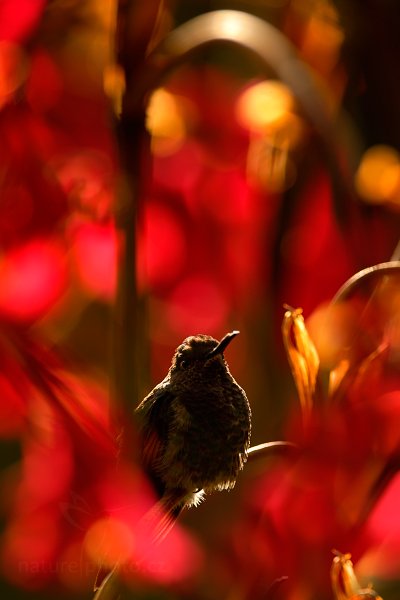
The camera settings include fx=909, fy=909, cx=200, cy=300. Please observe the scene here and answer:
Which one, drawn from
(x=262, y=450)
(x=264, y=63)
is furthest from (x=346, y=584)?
(x=264, y=63)

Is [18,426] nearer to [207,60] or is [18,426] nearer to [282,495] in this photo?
[282,495]

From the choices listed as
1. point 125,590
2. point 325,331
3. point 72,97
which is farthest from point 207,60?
point 125,590

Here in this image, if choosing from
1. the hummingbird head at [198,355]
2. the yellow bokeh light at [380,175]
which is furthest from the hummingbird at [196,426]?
the yellow bokeh light at [380,175]

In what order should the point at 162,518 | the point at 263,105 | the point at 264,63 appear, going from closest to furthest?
1. the point at 162,518
2. the point at 264,63
3. the point at 263,105

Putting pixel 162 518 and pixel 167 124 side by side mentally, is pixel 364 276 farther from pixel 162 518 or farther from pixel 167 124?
pixel 167 124

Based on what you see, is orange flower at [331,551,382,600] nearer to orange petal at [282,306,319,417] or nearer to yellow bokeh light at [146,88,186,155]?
orange petal at [282,306,319,417]

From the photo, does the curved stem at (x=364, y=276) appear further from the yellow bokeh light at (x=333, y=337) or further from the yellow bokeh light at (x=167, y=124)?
the yellow bokeh light at (x=167, y=124)

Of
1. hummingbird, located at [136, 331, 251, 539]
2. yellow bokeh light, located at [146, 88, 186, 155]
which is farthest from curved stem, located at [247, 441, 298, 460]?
yellow bokeh light, located at [146, 88, 186, 155]
